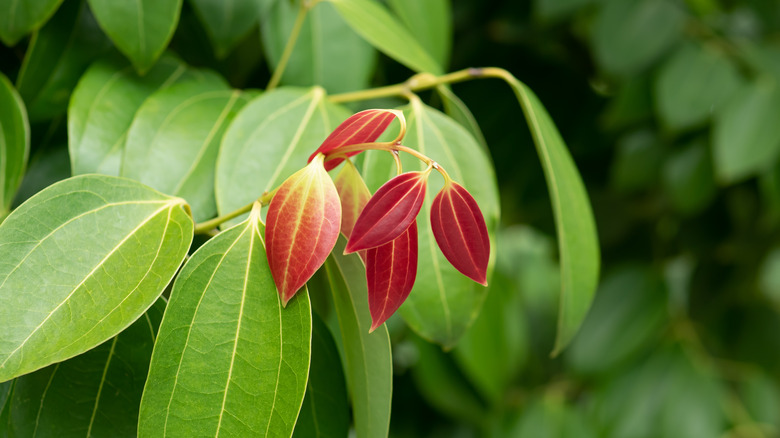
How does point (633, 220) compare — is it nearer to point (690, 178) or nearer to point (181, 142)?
point (690, 178)

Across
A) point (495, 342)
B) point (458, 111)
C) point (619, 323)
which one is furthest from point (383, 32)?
point (619, 323)

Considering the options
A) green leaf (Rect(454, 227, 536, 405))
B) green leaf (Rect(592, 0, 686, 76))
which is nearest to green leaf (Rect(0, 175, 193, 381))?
green leaf (Rect(454, 227, 536, 405))

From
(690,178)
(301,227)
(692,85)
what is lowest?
(690,178)

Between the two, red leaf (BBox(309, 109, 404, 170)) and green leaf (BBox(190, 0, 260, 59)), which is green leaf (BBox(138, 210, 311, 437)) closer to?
red leaf (BBox(309, 109, 404, 170))

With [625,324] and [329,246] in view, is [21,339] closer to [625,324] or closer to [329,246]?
[329,246]

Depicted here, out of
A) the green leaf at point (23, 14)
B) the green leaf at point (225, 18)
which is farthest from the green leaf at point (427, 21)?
the green leaf at point (23, 14)

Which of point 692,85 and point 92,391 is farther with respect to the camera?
point 692,85
